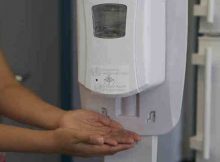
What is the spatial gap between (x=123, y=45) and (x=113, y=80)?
90 mm

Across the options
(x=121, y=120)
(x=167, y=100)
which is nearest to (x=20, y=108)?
(x=121, y=120)

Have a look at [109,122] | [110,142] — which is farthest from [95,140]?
[109,122]

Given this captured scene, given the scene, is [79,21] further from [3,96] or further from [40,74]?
[40,74]

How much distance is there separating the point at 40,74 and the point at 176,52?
34.5 inches

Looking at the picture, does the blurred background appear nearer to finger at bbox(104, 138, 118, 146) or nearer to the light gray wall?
the light gray wall

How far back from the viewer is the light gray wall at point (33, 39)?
1778 millimetres

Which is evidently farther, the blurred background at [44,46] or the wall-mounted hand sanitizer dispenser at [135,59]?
the blurred background at [44,46]

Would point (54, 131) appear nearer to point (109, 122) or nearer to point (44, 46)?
point (109, 122)

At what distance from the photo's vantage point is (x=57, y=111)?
46.6 inches

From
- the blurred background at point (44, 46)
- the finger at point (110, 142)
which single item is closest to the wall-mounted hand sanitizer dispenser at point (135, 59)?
the finger at point (110, 142)

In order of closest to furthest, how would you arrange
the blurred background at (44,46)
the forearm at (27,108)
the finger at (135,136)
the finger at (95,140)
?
the finger at (95,140)
the finger at (135,136)
the forearm at (27,108)
the blurred background at (44,46)

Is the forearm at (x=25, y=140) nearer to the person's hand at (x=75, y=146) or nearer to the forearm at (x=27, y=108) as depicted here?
the person's hand at (x=75, y=146)

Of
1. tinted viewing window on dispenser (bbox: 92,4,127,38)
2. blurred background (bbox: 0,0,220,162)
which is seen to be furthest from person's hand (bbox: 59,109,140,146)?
blurred background (bbox: 0,0,220,162)

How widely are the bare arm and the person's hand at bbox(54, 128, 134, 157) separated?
166mm
